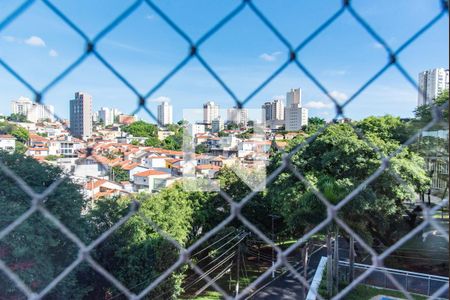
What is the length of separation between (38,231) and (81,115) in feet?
10.6

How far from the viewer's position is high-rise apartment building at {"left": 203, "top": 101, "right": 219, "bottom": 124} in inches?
44.5

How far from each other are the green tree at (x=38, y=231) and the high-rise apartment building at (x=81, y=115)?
2747 mm

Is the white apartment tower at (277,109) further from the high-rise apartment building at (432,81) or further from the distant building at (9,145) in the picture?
the distant building at (9,145)

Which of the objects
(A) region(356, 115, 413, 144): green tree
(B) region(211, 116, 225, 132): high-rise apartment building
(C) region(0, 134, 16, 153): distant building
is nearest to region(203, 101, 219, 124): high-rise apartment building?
(B) region(211, 116, 225, 132): high-rise apartment building

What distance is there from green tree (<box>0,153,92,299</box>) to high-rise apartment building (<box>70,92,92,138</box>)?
275 centimetres

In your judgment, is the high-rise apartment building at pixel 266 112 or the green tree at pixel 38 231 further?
the green tree at pixel 38 231

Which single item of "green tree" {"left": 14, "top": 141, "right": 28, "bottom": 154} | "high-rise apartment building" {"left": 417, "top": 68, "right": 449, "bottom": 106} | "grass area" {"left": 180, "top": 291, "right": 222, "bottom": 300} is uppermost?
"high-rise apartment building" {"left": 417, "top": 68, "right": 449, "bottom": 106}

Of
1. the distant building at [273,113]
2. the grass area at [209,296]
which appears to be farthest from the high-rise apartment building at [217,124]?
the grass area at [209,296]

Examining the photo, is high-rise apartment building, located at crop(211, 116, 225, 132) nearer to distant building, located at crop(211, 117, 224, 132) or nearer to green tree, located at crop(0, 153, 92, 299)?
distant building, located at crop(211, 117, 224, 132)

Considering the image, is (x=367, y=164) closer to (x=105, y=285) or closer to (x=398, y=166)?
(x=398, y=166)

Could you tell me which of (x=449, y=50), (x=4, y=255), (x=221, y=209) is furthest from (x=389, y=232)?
(x=449, y=50)

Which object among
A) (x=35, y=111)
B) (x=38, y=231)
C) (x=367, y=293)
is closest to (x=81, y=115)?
(x=35, y=111)

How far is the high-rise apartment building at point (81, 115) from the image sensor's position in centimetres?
73

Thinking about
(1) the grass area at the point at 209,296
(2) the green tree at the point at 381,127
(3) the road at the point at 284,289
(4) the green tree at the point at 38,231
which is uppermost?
(2) the green tree at the point at 381,127
